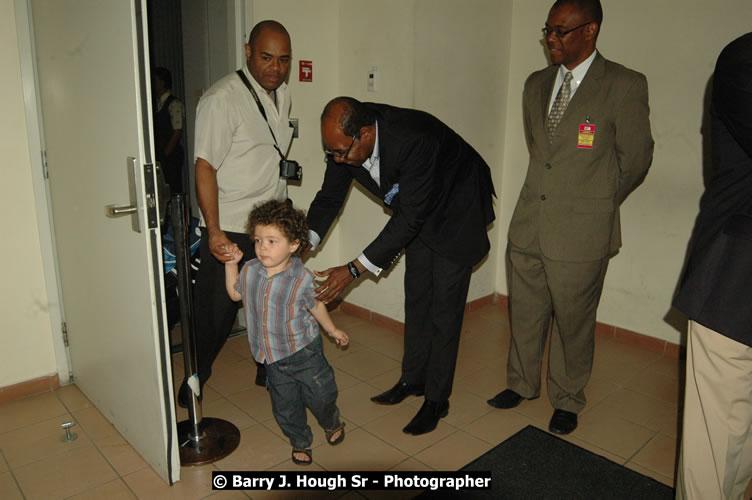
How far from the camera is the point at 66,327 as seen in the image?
2.77 m

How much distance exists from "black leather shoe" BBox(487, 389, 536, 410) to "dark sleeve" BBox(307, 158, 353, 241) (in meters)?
1.17

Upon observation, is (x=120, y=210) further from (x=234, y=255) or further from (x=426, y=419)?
(x=426, y=419)

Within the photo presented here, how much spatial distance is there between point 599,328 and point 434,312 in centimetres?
181

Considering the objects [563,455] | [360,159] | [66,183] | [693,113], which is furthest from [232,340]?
[693,113]

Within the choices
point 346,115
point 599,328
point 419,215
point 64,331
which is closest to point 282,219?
point 346,115

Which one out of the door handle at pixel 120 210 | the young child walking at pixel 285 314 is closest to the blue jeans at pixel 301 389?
the young child walking at pixel 285 314

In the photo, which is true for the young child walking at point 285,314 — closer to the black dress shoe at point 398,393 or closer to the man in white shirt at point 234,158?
the man in white shirt at point 234,158

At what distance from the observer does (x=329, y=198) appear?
2.60m

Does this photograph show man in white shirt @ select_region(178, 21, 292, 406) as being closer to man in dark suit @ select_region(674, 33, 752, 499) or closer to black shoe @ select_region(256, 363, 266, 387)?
black shoe @ select_region(256, 363, 266, 387)

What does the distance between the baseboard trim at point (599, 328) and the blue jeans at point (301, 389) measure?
156 centimetres

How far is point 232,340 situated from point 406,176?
73.8 inches

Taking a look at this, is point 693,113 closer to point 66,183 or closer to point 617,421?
point 617,421

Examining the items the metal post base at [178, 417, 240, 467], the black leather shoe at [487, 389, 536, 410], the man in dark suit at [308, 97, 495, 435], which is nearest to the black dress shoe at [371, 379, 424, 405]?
the man in dark suit at [308, 97, 495, 435]

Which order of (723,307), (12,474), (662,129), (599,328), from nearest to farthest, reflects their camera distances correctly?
(723,307) < (12,474) < (662,129) < (599,328)
